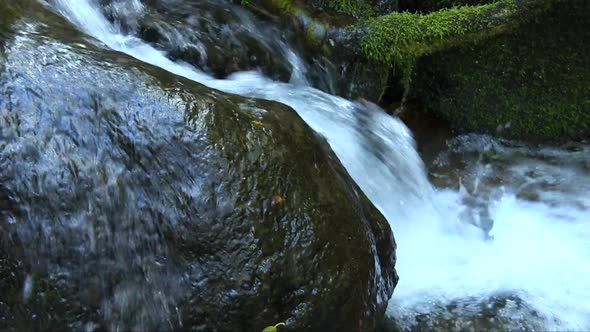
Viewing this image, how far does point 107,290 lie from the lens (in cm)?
227

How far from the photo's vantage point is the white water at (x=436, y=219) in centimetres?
354

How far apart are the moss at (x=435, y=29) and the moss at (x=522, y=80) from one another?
0.07 metres

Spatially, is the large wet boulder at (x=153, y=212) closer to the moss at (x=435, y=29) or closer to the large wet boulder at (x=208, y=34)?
the large wet boulder at (x=208, y=34)

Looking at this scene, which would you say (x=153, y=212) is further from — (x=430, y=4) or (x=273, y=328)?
(x=430, y=4)

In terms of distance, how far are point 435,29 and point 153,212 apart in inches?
114

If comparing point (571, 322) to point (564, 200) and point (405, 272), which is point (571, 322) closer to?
point (405, 272)

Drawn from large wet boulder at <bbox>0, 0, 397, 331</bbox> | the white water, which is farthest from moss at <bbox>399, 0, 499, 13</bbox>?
large wet boulder at <bbox>0, 0, 397, 331</bbox>

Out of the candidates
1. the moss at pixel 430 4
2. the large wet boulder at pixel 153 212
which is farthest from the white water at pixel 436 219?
the moss at pixel 430 4

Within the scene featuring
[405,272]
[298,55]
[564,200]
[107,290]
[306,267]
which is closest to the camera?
[107,290]

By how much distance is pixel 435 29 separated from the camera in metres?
4.48

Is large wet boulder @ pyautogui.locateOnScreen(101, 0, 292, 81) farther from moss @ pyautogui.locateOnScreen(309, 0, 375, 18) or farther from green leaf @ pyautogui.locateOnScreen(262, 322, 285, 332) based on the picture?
green leaf @ pyautogui.locateOnScreen(262, 322, 285, 332)

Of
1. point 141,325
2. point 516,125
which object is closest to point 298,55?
point 516,125

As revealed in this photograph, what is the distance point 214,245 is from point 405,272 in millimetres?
1650

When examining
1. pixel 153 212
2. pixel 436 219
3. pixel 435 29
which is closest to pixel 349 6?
pixel 435 29
